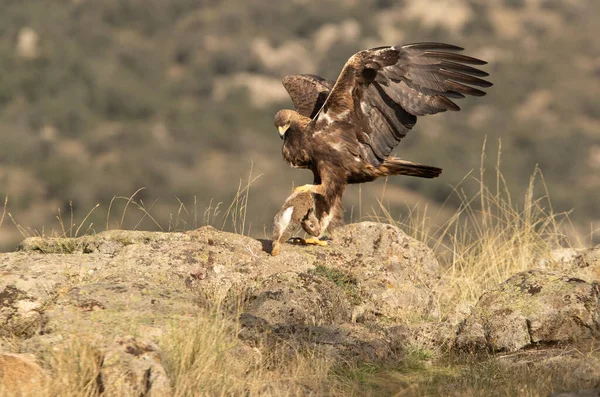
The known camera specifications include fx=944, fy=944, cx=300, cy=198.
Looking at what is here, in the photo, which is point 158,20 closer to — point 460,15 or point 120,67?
point 120,67

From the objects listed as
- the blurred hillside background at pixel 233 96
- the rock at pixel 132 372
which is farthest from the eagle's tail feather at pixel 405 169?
the blurred hillside background at pixel 233 96

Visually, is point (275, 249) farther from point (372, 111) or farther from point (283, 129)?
point (372, 111)

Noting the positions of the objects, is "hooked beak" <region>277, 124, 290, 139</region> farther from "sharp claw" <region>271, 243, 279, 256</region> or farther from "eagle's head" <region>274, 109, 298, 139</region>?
"sharp claw" <region>271, 243, 279, 256</region>

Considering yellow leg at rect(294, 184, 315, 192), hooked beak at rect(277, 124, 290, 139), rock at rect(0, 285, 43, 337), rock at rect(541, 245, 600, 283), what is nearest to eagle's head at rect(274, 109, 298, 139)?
hooked beak at rect(277, 124, 290, 139)

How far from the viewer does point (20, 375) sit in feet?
16.3

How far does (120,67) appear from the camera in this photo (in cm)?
4522

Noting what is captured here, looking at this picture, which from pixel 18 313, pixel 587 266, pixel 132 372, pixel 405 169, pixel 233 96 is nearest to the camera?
pixel 132 372

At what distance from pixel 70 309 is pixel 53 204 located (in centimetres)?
2689

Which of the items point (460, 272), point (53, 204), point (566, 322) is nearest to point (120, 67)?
point (53, 204)

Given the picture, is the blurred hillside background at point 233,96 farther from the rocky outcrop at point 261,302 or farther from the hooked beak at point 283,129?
the rocky outcrop at point 261,302

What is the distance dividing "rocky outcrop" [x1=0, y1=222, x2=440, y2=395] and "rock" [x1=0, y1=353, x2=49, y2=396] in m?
0.26

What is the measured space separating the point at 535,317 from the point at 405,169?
2.35 meters

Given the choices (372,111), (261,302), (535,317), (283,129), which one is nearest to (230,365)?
(261,302)

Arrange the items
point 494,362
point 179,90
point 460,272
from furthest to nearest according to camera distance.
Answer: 1. point 179,90
2. point 460,272
3. point 494,362
